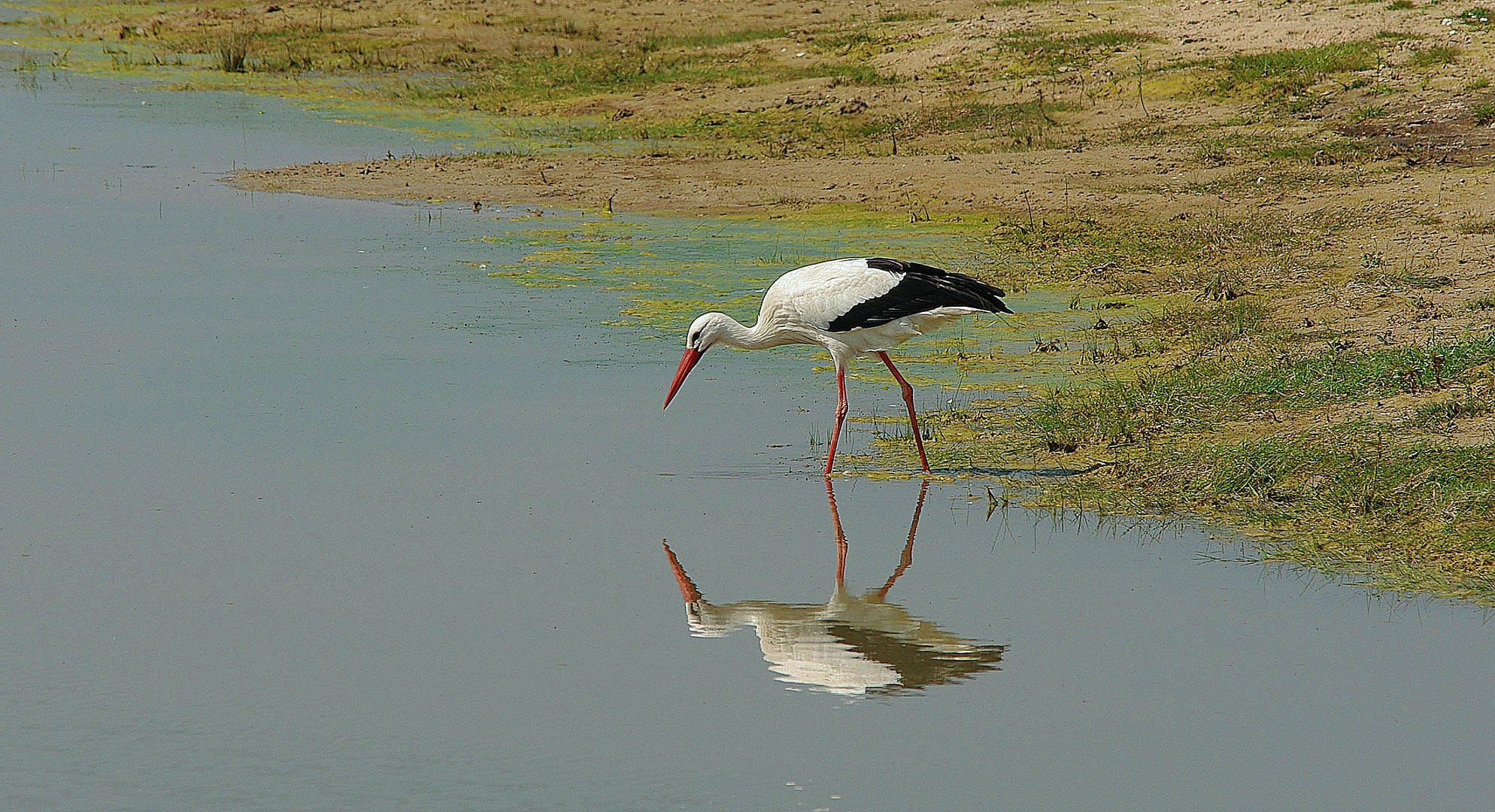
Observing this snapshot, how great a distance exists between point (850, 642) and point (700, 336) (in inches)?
116

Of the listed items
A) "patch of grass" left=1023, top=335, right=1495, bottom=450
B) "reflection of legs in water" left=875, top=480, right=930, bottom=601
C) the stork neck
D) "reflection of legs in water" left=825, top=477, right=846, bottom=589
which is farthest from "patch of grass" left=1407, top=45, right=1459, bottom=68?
"reflection of legs in water" left=825, top=477, right=846, bottom=589

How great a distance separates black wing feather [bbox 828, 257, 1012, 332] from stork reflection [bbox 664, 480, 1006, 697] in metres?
1.84

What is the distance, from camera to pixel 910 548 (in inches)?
Result: 258

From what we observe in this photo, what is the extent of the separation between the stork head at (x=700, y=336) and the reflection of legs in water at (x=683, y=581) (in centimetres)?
196

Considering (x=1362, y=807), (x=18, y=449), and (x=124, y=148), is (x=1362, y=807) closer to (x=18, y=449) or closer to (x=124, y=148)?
(x=18, y=449)

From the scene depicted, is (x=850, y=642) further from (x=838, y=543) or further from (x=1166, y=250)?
(x=1166, y=250)

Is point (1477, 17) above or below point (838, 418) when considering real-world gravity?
above

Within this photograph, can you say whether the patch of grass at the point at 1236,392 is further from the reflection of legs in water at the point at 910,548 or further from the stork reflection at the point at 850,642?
the stork reflection at the point at 850,642

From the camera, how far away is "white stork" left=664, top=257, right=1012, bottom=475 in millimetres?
7766

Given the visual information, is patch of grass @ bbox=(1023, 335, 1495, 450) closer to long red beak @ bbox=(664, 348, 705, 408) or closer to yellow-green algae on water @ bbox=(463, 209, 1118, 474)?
yellow-green algae on water @ bbox=(463, 209, 1118, 474)

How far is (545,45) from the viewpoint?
2427 cm

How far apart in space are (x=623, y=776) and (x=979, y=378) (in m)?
5.07

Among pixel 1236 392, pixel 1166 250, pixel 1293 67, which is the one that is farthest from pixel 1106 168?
pixel 1236 392

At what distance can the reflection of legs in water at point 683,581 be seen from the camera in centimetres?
599
